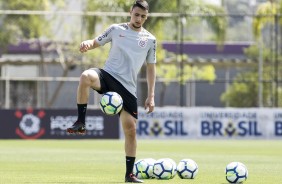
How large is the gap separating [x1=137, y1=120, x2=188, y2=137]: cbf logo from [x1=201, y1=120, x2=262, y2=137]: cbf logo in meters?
0.82

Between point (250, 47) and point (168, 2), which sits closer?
point (168, 2)

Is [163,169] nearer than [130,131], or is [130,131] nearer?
[130,131]

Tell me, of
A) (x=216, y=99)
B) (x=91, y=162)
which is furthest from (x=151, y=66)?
(x=216, y=99)

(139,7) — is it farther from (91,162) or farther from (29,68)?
(29,68)

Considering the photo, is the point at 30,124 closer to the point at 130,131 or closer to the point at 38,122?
the point at 38,122

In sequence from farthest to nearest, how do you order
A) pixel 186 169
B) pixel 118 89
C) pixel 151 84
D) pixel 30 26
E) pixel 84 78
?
pixel 30 26, pixel 186 169, pixel 151 84, pixel 118 89, pixel 84 78

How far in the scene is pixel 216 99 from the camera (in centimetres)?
6550

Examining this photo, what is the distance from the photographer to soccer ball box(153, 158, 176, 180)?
12.9 metres

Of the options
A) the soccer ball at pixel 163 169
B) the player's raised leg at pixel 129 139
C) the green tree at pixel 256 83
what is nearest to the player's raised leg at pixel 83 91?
the player's raised leg at pixel 129 139

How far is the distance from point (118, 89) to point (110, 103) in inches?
15.5

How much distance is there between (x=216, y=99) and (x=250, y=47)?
5150 millimetres

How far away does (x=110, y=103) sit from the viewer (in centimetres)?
1186

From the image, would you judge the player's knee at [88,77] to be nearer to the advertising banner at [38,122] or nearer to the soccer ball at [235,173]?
the soccer ball at [235,173]

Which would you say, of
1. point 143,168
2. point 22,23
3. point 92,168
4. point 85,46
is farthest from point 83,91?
point 22,23
